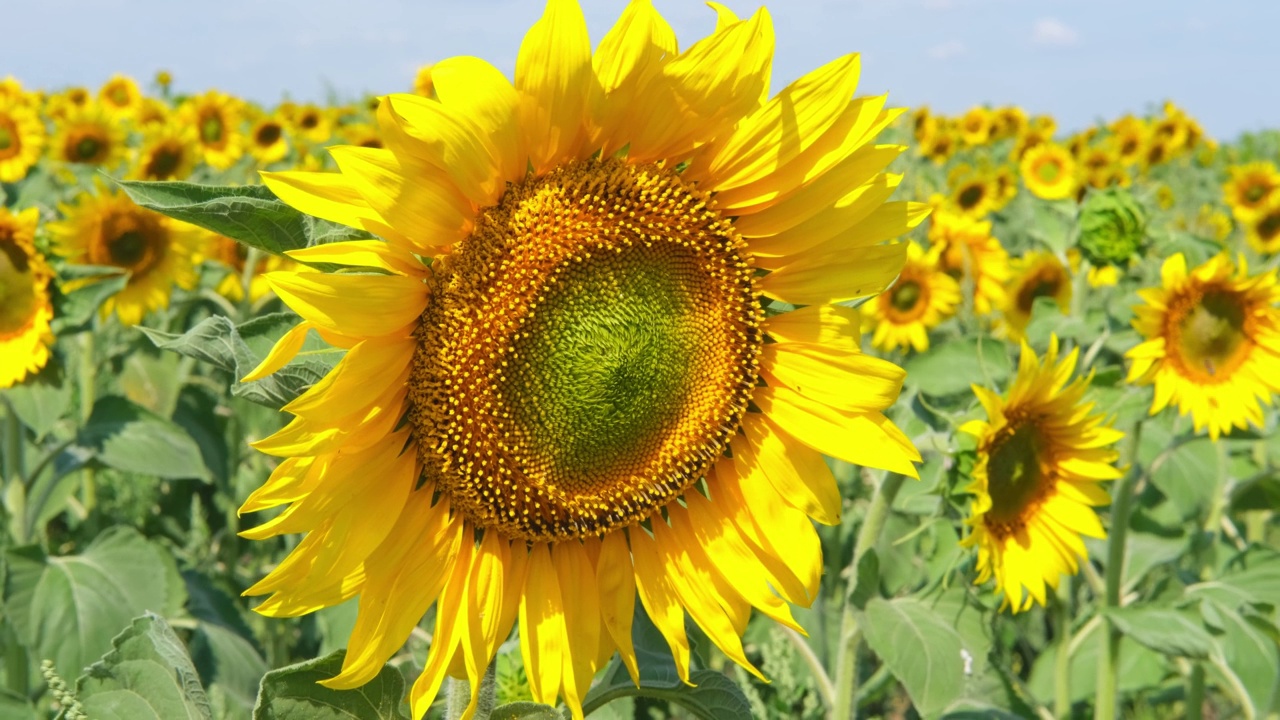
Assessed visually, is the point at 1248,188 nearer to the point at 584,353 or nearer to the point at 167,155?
the point at 167,155

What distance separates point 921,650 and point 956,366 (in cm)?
148

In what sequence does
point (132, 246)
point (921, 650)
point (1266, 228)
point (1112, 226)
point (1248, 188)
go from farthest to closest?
point (1248, 188), point (1266, 228), point (132, 246), point (1112, 226), point (921, 650)

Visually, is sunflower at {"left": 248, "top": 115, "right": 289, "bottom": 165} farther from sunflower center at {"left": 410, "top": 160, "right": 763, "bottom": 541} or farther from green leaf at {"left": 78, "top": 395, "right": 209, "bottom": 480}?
sunflower center at {"left": 410, "top": 160, "right": 763, "bottom": 541}

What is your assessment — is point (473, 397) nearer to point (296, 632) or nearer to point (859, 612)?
point (859, 612)

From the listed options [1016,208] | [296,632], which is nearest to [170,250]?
[296,632]

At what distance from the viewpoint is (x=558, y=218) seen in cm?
145

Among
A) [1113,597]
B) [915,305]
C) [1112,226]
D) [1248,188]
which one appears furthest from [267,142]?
[1248,188]

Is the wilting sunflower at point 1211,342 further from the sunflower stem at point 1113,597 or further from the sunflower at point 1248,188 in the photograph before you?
the sunflower at point 1248,188

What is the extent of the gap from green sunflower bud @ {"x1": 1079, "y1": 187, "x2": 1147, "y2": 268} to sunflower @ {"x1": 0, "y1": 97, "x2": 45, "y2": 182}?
5.05 meters

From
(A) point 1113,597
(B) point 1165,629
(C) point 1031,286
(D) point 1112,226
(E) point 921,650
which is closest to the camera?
(E) point 921,650

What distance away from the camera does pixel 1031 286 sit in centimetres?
516

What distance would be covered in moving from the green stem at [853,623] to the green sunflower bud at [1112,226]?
142cm

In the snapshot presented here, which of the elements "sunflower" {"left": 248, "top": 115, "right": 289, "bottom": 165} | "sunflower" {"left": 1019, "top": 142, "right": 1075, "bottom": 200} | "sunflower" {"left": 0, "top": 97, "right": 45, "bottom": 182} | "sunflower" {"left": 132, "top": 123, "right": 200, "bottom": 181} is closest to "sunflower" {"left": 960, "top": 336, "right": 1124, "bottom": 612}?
"sunflower" {"left": 132, "top": 123, "right": 200, "bottom": 181}

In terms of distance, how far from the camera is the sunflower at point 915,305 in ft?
16.7
